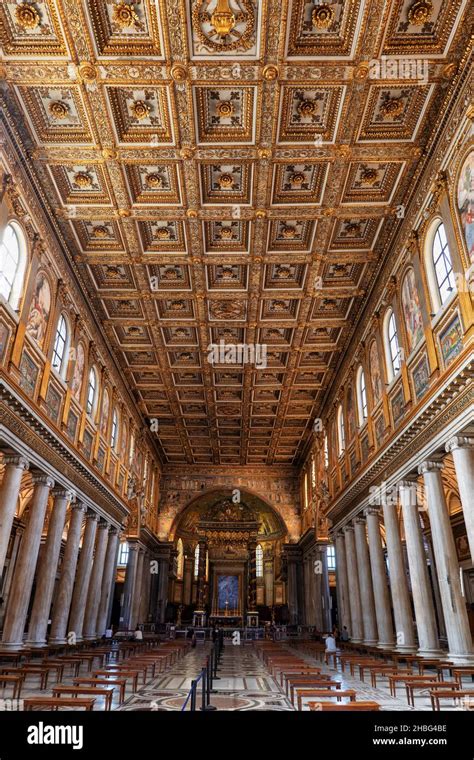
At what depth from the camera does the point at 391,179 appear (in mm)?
15453

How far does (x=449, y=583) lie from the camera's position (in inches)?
507

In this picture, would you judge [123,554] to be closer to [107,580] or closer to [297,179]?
[107,580]

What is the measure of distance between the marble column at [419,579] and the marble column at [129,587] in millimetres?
17837

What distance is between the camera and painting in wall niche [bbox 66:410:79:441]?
61.6ft

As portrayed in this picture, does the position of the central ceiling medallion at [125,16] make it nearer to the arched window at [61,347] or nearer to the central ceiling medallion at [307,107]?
the central ceiling medallion at [307,107]

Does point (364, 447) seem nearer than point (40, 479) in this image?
No

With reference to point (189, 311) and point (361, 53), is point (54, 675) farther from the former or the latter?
point (361, 53)

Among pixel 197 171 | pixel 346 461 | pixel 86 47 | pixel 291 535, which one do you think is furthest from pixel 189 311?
pixel 291 535

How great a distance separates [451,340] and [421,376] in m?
2.18

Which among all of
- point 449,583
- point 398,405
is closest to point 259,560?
point 398,405

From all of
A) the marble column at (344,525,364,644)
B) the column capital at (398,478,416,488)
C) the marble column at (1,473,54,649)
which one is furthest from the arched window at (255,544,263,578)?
the marble column at (1,473,54,649)

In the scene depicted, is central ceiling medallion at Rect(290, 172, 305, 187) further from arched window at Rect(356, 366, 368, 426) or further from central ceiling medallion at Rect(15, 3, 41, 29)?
arched window at Rect(356, 366, 368, 426)

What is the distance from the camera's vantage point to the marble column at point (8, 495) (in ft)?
44.1

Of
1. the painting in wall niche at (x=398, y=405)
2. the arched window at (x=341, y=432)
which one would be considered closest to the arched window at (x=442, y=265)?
the painting in wall niche at (x=398, y=405)
